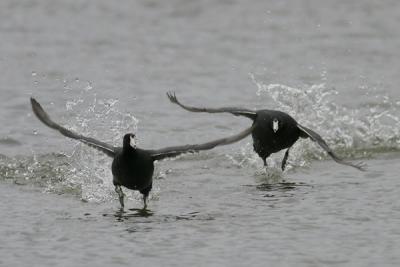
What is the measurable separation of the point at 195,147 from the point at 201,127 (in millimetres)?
5223

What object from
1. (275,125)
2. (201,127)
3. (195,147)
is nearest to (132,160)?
(195,147)

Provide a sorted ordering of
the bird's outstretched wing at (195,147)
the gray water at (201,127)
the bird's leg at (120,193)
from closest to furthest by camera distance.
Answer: the gray water at (201,127)
the bird's outstretched wing at (195,147)
the bird's leg at (120,193)

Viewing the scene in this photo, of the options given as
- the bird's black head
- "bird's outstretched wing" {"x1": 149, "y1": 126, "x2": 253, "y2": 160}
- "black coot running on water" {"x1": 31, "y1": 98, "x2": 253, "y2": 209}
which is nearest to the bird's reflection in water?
"black coot running on water" {"x1": 31, "y1": 98, "x2": 253, "y2": 209}

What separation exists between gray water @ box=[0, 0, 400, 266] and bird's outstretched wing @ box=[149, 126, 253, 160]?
22.0 inches

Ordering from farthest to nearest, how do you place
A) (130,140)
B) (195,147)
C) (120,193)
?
(120,193), (130,140), (195,147)

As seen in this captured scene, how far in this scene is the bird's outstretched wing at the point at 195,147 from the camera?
387 inches

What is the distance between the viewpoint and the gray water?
933cm

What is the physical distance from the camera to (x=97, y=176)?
39.6 feet

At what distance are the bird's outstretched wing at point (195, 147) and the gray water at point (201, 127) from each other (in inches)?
22.0

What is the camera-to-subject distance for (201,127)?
15.4m

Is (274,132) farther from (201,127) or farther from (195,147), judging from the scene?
(201,127)

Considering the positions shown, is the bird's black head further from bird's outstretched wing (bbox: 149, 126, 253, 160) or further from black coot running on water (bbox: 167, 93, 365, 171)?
black coot running on water (bbox: 167, 93, 365, 171)

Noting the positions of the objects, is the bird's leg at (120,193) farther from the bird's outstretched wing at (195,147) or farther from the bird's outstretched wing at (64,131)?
the bird's outstretched wing at (195,147)

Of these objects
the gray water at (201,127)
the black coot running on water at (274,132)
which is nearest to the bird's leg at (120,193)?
the gray water at (201,127)
